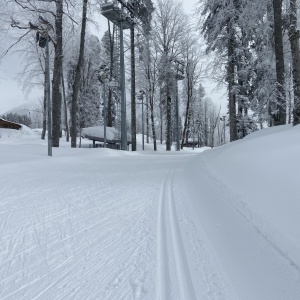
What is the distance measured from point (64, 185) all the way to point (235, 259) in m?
4.42

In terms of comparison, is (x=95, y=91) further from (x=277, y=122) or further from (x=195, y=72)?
(x=277, y=122)

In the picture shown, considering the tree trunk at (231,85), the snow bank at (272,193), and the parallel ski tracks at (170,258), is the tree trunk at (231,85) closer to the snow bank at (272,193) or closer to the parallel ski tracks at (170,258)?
the snow bank at (272,193)

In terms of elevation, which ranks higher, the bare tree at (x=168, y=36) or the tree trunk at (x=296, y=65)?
the bare tree at (x=168, y=36)

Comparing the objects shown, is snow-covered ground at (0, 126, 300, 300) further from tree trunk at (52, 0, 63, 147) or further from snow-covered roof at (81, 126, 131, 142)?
snow-covered roof at (81, 126, 131, 142)

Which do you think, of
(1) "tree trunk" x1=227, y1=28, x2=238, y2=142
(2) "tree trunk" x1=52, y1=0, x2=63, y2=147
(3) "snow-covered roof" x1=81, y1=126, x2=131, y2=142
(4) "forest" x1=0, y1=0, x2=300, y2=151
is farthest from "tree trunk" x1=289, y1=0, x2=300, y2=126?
(3) "snow-covered roof" x1=81, y1=126, x2=131, y2=142

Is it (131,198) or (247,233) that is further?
(131,198)

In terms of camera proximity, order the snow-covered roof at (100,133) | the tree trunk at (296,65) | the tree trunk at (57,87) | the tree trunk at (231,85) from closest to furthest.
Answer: the tree trunk at (296,65)
the tree trunk at (57,87)
the tree trunk at (231,85)
the snow-covered roof at (100,133)

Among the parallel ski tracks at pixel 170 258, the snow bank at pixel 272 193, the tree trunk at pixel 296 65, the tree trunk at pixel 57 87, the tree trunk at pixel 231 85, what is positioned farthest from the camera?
the tree trunk at pixel 231 85

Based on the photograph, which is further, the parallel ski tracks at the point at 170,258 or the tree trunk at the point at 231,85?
the tree trunk at the point at 231,85

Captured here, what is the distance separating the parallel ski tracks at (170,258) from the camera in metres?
2.42

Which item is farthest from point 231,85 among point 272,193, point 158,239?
point 158,239

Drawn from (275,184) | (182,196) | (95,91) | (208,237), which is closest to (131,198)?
(182,196)

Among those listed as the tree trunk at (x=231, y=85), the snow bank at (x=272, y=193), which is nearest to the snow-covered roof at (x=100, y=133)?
the tree trunk at (x=231, y=85)

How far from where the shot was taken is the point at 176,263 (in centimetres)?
290
